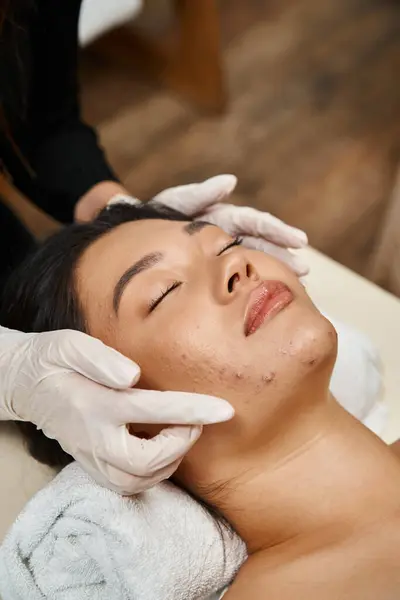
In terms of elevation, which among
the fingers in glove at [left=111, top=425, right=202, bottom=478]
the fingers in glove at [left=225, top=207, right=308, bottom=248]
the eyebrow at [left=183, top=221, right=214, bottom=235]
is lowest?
the fingers in glove at [left=111, top=425, right=202, bottom=478]

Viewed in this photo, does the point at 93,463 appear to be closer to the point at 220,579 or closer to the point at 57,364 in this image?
the point at 57,364

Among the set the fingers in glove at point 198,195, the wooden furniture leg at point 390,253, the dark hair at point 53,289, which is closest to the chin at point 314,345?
the dark hair at point 53,289

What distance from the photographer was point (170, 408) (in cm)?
93

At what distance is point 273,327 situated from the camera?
3.25 feet

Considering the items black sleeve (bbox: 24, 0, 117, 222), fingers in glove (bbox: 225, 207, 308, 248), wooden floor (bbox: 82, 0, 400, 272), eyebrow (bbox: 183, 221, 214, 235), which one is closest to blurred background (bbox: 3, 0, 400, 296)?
wooden floor (bbox: 82, 0, 400, 272)

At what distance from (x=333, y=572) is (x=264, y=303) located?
1.28ft

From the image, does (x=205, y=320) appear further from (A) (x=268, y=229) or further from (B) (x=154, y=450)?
(A) (x=268, y=229)

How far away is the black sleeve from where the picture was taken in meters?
1.48

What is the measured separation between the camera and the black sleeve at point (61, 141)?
1.48m

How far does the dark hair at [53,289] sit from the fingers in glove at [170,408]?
0.60 feet

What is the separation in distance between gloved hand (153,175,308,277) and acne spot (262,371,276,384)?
0.39 meters

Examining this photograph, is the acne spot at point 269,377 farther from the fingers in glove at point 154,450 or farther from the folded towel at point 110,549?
the folded towel at point 110,549

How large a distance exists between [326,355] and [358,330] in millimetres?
457

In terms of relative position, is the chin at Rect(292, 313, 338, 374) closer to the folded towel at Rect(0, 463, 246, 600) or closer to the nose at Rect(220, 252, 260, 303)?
the nose at Rect(220, 252, 260, 303)
